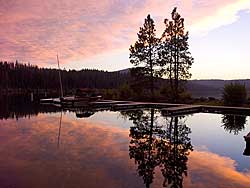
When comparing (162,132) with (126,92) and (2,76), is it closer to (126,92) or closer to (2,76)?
(126,92)

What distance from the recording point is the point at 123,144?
308 inches

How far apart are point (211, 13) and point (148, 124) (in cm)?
932

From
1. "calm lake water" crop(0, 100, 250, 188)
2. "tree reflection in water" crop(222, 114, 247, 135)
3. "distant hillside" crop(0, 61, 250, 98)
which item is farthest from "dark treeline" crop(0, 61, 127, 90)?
"calm lake water" crop(0, 100, 250, 188)

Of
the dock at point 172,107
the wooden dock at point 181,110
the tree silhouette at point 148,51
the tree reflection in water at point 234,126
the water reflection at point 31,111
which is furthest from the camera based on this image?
the tree silhouette at point 148,51

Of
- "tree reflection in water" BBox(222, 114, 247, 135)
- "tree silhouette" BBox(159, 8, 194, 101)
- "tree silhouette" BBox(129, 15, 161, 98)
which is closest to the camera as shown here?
"tree reflection in water" BBox(222, 114, 247, 135)

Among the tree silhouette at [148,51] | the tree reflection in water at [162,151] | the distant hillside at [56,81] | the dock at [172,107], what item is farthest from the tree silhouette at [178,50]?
the distant hillside at [56,81]

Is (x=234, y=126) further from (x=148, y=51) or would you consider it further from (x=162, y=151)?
(x=148, y=51)

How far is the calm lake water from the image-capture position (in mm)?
4727

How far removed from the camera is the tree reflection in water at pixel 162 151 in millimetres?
5027

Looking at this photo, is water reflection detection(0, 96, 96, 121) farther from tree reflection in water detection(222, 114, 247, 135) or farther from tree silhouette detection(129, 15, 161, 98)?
tree reflection in water detection(222, 114, 247, 135)

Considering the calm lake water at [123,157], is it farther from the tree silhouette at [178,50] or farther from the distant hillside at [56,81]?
the distant hillside at [56,81]

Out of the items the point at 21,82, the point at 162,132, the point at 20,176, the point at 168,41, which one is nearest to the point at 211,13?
the point at 168,41

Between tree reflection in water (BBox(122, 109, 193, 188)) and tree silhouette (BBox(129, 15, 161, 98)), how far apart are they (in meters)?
14.4

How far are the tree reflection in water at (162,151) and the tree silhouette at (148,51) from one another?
1437 centimetres
